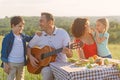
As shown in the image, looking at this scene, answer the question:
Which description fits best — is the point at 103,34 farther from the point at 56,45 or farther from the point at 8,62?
the point at 8,62

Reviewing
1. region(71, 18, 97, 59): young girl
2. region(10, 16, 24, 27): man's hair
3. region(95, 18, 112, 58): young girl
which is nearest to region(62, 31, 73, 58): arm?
region(71, 18, 97, 59): young girl

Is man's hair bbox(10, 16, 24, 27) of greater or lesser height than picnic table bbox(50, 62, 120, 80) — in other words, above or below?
above

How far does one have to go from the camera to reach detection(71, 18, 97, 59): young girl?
6043mm

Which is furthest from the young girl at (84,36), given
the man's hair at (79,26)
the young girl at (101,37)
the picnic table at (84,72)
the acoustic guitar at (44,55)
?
the picnic table at (84,72)

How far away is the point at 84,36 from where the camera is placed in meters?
6.24

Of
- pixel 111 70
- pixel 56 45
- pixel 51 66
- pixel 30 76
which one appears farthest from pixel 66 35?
pixel 30 76

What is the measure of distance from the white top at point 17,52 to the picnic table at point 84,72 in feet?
3.01

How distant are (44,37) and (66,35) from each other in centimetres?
39

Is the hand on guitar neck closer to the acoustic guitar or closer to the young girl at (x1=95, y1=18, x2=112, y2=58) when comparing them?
the acoustic guitar

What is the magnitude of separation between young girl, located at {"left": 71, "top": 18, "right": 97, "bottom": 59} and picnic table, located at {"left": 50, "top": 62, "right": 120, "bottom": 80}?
904 millimetres

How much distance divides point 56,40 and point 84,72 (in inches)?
48.4

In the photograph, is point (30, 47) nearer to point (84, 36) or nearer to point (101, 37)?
point (84, 36)

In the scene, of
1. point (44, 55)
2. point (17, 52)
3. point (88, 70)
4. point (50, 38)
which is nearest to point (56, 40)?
point (50, 38)

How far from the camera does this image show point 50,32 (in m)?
6.06
